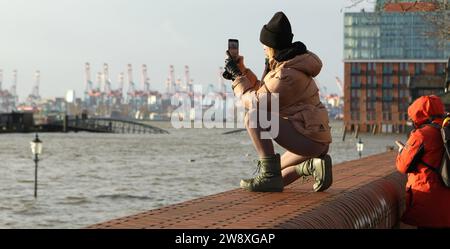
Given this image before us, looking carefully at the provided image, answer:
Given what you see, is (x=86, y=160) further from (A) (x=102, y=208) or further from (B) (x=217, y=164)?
(A) (x=102, y=208)

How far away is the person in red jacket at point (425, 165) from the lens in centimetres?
698

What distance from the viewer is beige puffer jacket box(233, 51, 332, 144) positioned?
24.5 feet

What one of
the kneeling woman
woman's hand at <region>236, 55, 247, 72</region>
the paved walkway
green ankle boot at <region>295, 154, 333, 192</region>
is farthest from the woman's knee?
green ankle boot at <region>295, 154, 333, 192</region>

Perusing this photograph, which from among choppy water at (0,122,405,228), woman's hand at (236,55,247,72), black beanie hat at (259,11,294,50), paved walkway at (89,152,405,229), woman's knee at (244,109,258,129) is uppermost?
black beanie hat at (259,11,294,50)

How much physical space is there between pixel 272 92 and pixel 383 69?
193m

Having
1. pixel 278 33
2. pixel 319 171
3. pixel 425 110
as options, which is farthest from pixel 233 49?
pixel 425 110

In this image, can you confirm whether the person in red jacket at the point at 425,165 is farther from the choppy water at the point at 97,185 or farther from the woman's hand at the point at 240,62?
the choppy water at the point at 97,185

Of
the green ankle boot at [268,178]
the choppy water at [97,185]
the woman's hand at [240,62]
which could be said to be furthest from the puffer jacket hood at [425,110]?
the choppy water at [97,185]

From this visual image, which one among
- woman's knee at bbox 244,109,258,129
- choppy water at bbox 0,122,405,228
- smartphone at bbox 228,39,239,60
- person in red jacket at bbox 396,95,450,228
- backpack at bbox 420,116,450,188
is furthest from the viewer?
choppy water at bbox 0,122,405,228

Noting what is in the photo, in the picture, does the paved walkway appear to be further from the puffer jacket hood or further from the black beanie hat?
the black beanie hat

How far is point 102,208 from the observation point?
48.1 metres

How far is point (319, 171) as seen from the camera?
7840 mm

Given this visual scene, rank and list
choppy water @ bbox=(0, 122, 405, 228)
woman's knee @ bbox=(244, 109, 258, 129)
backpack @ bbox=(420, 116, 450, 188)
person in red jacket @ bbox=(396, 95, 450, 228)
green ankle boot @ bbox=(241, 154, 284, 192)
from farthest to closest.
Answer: choppy water @ bbox=(0, 122, 405, 228)
green ankle boot @ bbox=(241, 154, 284, 192)
woman's knee @ bbox=(244, 109, 258, 129)
person in red jacket @ bbox=(396, 95, 450, 228)
backpack @ bbox=(420, 116, 450, 188)

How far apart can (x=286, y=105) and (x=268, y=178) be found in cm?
69
